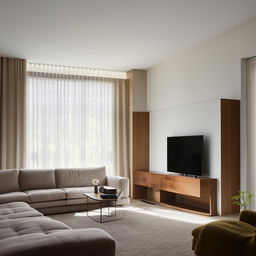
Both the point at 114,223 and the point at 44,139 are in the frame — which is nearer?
the point at 114,223

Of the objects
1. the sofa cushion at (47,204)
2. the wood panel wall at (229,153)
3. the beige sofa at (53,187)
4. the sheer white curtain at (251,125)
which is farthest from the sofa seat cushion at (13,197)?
the sheer white curtain at (251,125)

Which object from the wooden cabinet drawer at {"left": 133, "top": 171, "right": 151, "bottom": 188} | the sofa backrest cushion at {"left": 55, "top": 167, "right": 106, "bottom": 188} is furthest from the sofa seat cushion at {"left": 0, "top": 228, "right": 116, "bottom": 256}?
the wooden cabinet drawer at {"left": 133, "top": 171, "right": 151, "bottom": 188}

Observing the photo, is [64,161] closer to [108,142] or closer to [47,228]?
[108,142]

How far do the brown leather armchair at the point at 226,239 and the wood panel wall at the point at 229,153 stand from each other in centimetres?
219

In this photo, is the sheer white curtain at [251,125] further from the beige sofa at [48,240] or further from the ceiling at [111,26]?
the beige sofa at [48,240]

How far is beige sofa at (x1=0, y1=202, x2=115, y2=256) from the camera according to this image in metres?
2.62

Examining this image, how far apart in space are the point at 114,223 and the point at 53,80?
3694 millimetres

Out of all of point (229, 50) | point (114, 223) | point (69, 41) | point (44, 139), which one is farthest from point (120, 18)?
point (44, 139)

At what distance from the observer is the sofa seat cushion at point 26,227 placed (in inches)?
122

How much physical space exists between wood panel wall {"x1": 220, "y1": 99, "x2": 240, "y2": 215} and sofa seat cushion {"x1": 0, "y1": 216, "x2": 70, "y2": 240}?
3.05 metres

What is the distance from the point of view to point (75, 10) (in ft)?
15.0

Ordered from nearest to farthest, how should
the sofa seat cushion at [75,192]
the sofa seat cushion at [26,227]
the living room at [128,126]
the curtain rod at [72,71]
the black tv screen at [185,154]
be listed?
1. the sofa seat cushion at [26,227]
2. the living room at [128,126]
3. the black tv screen at [185,154]
4. the sofa seat cushion at [75,192]
5. the curtain rod at [72,71]

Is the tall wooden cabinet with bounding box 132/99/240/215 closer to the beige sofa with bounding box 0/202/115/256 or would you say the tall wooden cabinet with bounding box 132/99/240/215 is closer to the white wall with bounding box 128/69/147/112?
the white wall with bounding box 128/69/147/112

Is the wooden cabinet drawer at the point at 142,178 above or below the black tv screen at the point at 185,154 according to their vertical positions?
below
